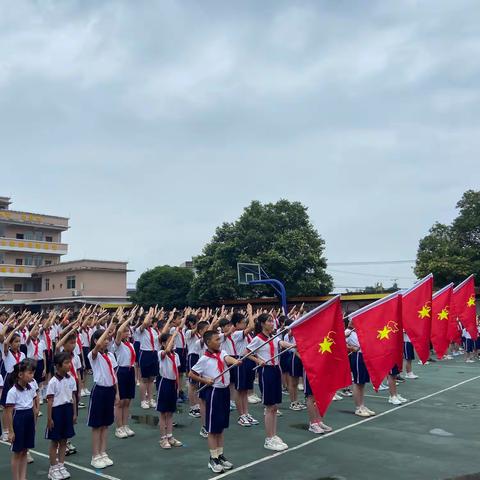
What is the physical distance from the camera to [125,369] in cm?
716

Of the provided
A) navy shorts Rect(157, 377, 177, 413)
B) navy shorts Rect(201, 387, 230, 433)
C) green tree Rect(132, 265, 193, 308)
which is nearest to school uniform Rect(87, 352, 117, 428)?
navy shorts Rect(157, 377, 177, 413)

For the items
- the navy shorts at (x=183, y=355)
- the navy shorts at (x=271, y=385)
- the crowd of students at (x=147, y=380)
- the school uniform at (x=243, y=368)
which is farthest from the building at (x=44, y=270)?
the navy shorts at (x=271, y=385)

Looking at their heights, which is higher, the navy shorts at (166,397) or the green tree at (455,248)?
the green tree at (455,248)

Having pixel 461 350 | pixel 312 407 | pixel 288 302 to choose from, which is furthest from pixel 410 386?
pixel 288 302

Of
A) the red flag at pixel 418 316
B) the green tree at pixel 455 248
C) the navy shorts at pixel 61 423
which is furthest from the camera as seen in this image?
the green tree at pixel 455 248

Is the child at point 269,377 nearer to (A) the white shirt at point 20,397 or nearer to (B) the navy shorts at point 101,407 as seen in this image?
(B) the navy shorts at point 101,407

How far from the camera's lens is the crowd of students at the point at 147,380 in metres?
5.56

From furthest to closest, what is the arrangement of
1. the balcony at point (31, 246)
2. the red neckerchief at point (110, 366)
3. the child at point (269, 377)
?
the balcony at point (31, 246), the child at point (269, 377), the red neckerchief at point (110, 366)

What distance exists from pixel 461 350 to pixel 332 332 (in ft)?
46.1

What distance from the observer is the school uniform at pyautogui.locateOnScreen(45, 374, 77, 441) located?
5.54m

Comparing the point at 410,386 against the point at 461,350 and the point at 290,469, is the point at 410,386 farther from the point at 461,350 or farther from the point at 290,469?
the point at 461,350

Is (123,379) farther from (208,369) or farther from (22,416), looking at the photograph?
(22,416)

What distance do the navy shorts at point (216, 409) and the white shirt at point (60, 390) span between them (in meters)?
1.50

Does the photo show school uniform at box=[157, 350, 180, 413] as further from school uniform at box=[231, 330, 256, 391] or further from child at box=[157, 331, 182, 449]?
school uniform at box=[231, 330, 256, 391]
